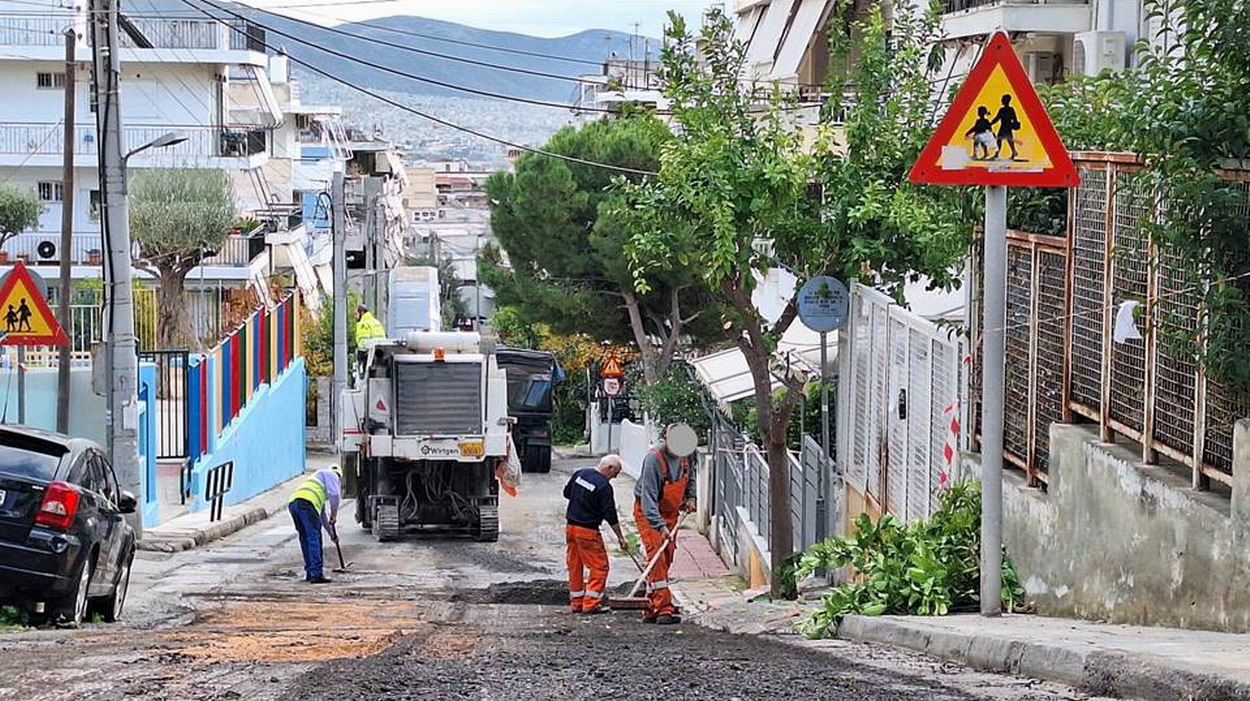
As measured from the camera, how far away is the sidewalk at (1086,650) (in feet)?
21.5

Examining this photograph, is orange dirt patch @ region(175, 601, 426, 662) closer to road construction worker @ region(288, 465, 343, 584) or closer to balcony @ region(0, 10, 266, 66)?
road construction worker @ region(288, 465, 343, 584)

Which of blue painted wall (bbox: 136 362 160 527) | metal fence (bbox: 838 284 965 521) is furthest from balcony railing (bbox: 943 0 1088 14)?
blue painted wall (bbox: 136 362 160 527)

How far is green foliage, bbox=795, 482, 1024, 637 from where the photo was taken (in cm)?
1072

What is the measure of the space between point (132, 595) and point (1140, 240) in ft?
35.7

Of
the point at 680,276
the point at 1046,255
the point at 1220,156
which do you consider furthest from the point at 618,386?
the point at 1220,156

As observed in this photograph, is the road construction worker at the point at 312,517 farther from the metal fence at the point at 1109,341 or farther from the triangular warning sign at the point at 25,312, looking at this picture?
the metal fence at the point at 1109,341

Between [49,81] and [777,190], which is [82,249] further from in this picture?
[777,190]

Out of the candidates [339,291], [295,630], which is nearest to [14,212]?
[339,291]

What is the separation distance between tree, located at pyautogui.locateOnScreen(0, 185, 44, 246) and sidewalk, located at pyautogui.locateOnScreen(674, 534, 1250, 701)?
130 feet

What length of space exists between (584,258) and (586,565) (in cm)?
3021

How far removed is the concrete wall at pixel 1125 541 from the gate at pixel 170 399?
18965 mm

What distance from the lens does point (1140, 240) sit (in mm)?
9305

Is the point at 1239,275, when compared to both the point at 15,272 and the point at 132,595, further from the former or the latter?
the point at 15,272

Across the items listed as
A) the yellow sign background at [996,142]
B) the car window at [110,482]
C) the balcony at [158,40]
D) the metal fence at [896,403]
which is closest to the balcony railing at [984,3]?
the metal fence at [896,403]
